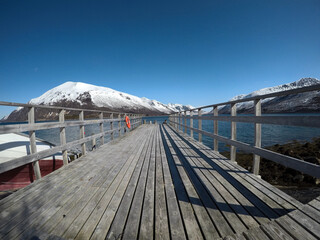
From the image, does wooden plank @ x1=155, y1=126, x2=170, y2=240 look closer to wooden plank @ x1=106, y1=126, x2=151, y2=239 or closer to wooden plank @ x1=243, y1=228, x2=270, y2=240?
wooden plank @ x1=106, y1=126, x2=151, y2=239

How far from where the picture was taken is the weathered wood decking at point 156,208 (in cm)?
131

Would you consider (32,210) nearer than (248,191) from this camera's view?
Yes

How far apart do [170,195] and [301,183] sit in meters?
6.07

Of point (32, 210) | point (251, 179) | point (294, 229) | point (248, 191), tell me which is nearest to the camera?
point (294, 229)

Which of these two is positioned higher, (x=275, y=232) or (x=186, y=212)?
(x=275, y=232)

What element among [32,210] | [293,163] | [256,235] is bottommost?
[32,210]

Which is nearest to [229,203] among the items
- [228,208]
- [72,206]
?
[228,208]

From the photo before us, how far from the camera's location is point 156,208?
1.72 metres

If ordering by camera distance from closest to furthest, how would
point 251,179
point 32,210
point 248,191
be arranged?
point 32,210 < point 248,191 < point 251,179

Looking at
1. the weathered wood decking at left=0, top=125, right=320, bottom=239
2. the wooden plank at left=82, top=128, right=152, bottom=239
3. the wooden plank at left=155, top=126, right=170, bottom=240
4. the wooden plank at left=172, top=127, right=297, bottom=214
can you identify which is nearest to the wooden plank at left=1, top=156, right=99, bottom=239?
the weathered wood decking at left=0, top=125, right=320, bottom=239

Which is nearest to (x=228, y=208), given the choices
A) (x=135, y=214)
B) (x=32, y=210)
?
(x=135, y=214)

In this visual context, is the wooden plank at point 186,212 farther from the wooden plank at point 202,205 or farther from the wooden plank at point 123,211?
the wooden plank at point 123,211

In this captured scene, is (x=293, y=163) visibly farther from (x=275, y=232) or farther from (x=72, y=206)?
(x=72, y=206)

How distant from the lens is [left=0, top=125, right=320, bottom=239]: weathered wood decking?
1.31 metres
